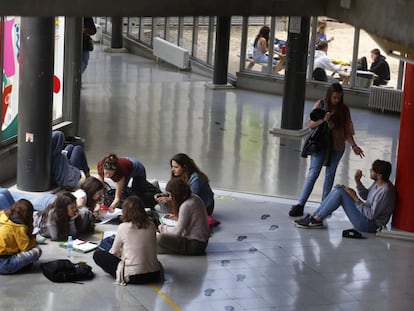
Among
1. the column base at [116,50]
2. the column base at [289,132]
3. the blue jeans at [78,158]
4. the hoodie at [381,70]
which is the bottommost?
the column base at [289,132]

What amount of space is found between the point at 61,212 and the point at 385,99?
39.7ft

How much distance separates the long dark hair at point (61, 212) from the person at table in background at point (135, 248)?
40.0 inches

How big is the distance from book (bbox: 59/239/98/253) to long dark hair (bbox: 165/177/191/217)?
1.04m

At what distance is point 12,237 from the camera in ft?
33.0

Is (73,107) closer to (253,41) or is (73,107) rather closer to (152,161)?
(152,161)

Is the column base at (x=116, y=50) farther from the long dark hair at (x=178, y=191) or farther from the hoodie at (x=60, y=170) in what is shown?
the long dark hair at (x=178, y=191)

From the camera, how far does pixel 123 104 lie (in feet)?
69.2

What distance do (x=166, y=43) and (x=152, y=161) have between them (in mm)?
11613

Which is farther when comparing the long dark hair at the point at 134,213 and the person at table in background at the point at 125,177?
the person at table in background at the point at 125,177

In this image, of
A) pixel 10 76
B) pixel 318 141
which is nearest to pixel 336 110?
pixel 318 141

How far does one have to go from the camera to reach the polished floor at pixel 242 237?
32.7ft

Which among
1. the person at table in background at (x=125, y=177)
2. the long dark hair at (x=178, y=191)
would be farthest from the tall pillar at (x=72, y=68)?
the long dark hair at (x=178, y=191)

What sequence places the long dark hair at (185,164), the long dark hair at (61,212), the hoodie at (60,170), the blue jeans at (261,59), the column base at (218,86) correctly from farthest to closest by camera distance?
1. the blue jeans at (261,59)
2. the column base at (218,86)
3. the hoodie at (60,170)
4. the long dark hair at (185,164)
5. the long dark hair at (61,212)

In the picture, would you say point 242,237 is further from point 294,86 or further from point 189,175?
point 294,86
